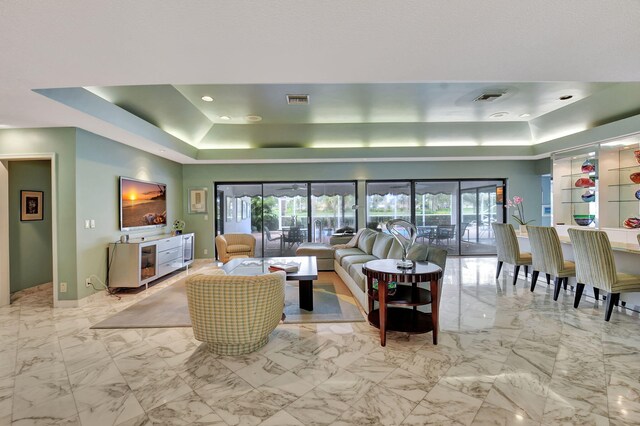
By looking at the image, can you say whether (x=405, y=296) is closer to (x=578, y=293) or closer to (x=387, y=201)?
(x=578, y=293)

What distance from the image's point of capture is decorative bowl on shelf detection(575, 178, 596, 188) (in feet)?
17.9

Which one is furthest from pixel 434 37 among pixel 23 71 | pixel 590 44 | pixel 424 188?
pixel 424 188

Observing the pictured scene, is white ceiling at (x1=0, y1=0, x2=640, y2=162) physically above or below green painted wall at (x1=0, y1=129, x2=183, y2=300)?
above

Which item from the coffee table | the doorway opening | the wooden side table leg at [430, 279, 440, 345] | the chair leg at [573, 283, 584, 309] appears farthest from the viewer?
the doorway opening

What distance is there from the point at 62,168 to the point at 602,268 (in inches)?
272

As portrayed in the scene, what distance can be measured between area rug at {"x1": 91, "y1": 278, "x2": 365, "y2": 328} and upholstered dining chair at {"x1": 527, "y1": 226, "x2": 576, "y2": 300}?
9.48 ft

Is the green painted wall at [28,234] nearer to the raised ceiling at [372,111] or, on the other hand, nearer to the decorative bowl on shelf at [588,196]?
the raised ceiling at [372,111]

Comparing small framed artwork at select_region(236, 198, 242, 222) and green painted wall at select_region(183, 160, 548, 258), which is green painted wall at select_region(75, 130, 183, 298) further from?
small framed artwork at select_region(236, 198, 242, 222)

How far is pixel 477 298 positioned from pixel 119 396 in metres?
4.35

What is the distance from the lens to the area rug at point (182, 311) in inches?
138

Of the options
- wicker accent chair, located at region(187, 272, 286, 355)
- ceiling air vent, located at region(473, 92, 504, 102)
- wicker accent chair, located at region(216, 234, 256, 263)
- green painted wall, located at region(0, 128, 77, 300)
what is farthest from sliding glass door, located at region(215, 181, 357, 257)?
wicker accent chair, located at region(187, 272, 286, 355)

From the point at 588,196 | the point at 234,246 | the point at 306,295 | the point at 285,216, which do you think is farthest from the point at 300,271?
the point at 588,196

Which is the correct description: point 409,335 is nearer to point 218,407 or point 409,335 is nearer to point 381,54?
point 218,407

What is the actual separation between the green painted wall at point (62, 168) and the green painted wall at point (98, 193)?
7 centimetres
